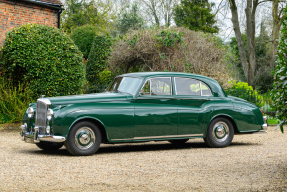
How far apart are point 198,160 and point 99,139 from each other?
6.76ft

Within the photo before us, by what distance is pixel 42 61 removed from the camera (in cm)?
1232

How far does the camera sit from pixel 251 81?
24.7 metres

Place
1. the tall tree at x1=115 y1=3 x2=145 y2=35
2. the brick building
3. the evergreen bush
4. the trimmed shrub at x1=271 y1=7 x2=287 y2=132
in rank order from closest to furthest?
the trimmed shrub at x1=271 y1=7 x2=287 y2=132, the evergreen bush, the brick building, the tall tree at x1=115 y1=3 x2=145 y2=35

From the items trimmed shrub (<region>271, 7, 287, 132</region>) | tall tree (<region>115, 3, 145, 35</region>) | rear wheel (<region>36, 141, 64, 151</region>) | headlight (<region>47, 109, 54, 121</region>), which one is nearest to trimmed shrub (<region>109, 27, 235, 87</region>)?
rear wheel (<region>36, 141, 64, 151</region>)

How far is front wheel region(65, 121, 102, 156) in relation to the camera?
729cm

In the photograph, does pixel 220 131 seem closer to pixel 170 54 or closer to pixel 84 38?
pixel 170 54

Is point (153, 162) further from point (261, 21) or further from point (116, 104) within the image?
point (261, 21)

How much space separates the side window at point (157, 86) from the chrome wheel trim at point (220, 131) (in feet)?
4.75

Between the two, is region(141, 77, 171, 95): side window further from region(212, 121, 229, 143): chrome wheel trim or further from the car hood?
region(212, 121, 229, 143): chrome wheel trim

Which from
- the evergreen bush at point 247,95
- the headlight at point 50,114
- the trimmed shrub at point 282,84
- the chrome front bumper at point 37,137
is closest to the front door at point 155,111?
the chrome front bumper at point 37,137

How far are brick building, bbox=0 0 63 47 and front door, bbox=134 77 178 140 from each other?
980 cm

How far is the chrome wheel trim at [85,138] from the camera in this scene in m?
7.35

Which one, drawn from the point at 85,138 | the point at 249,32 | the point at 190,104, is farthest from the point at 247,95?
the point at 249,32

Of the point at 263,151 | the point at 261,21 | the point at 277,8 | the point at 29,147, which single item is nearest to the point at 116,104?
the point at 29,147
